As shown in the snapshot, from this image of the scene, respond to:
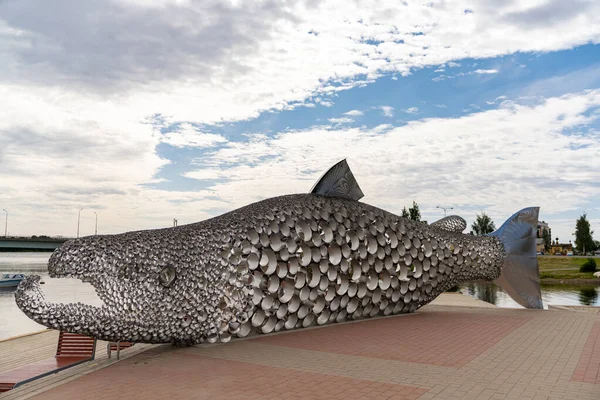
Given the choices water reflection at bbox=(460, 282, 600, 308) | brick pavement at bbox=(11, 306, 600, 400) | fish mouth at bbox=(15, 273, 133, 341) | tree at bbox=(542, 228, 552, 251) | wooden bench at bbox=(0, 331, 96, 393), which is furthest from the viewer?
tree at bbox=(542, 228, 552, 251)

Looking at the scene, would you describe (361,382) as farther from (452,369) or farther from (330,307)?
(330,307)

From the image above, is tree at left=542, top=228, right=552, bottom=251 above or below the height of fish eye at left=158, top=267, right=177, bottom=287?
above

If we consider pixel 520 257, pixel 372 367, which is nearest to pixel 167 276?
pixel 372 367

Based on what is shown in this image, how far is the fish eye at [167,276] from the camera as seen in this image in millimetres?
7746

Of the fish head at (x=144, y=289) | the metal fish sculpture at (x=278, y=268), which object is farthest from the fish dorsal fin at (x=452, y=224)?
the fish head at (x=144, y=289)

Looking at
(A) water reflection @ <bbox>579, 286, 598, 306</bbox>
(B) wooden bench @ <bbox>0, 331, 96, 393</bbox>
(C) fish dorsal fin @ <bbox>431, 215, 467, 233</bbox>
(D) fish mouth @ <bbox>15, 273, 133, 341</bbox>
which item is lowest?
(A) water reflection @ <bbox>579, 286, 598, 306</bbox>

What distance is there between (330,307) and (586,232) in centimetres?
6939

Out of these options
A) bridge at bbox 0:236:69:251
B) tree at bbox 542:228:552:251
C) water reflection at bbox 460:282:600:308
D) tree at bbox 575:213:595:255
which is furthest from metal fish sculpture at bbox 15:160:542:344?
tree at bbox 542:228:552:251

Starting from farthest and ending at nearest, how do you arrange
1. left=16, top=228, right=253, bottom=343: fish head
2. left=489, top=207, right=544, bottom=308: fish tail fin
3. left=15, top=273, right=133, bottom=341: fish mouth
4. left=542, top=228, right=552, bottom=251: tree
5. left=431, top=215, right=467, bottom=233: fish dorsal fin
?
left=542, top=228, right=552, bottom=251: tree, left=431, top=215, right=467, bottom=233: fish dorsal fin, left=489, top=207, right=544, bottom=308: fish tail fin, left=16, top=228, right=253, bottom=343: fish head, left=15, top=273, right=133, bottom=341: fish mouth

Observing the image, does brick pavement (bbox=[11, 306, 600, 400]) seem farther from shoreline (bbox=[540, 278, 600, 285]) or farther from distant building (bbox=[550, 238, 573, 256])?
distant building (bbox=[550, 238, 573, 256])

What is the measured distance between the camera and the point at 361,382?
20.3ft

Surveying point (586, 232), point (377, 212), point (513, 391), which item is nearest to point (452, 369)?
point (513, 391)

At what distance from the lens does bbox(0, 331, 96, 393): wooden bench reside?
626 cm

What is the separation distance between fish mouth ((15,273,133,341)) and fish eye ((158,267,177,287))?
82 cm
